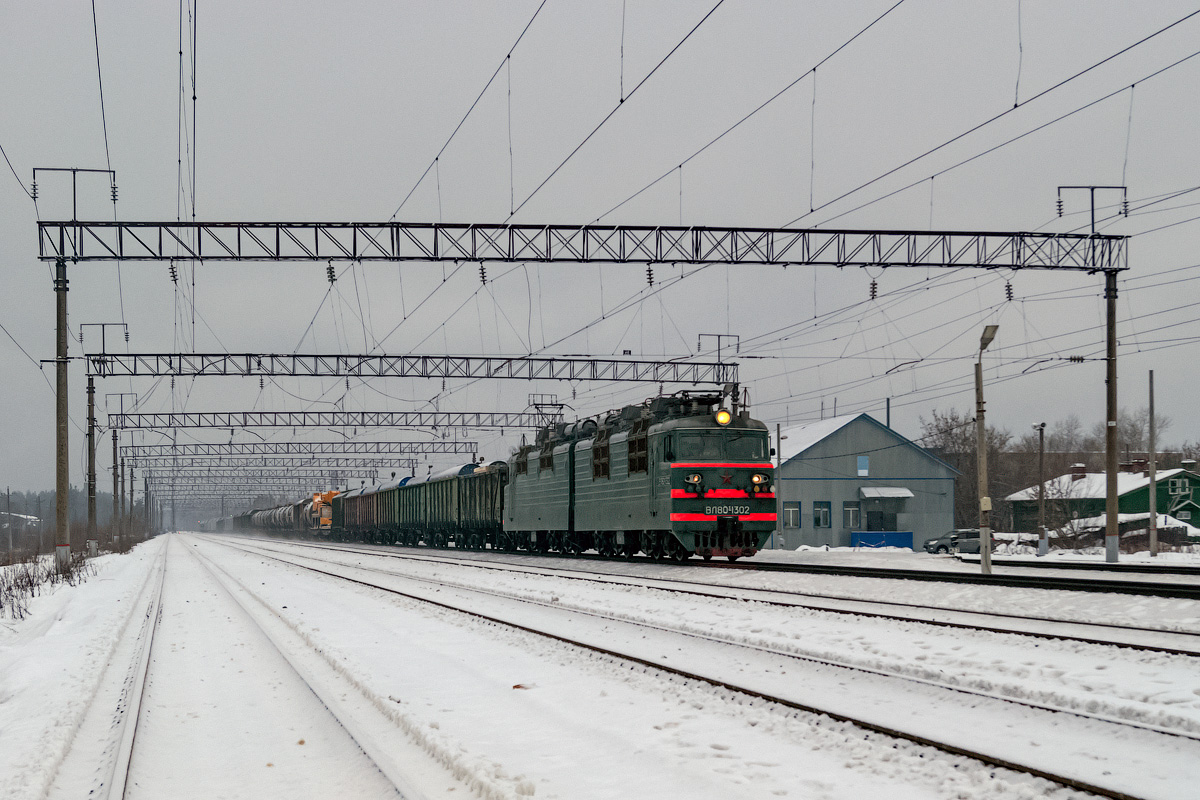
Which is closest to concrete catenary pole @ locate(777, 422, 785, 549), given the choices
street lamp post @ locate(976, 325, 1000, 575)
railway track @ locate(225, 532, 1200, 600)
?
railway track @ locate(225, 532, 1200, 600)

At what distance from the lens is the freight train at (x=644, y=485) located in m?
24.0

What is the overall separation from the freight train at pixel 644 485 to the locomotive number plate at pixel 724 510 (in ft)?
0.08

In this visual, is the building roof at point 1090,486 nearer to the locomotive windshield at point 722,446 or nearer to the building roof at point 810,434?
the building roof at point 810,434

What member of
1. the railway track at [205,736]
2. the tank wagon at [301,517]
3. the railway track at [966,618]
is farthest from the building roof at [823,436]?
the railway track at [205,736]

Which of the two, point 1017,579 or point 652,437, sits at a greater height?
point 652,437

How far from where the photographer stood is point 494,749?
719 centimetres

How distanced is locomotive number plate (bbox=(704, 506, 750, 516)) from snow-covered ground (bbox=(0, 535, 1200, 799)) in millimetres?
8288

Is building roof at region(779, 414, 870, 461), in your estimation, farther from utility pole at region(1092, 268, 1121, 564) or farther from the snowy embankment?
Answer: the snowy embankment

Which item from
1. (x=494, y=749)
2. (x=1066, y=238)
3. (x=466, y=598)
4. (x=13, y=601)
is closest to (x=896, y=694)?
(x=494, y=749)

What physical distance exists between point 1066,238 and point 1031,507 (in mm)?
43412

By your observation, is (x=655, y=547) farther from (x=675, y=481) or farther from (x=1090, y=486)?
(x=1090, y=486)

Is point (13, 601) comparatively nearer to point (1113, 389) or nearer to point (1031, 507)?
point (1113, 389)

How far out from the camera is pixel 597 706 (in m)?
8.67

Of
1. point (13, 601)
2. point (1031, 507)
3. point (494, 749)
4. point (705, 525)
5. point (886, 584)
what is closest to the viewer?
point (494, 749)
